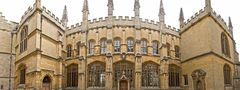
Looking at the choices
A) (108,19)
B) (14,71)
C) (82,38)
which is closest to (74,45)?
(82,38)

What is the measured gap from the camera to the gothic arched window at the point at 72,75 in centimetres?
3712

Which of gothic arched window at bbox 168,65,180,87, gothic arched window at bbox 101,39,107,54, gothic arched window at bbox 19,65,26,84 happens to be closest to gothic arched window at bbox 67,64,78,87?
gothic arched window at bbox 101,39,107,54

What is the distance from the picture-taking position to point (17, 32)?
33.4m

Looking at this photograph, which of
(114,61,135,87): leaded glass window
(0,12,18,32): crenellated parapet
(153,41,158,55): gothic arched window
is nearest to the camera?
(0,12,18,32): crenellated parapet

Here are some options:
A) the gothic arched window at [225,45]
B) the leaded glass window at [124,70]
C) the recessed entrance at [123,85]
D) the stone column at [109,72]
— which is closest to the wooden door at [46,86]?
the stone column at [109,72]

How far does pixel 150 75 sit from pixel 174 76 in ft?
11.3

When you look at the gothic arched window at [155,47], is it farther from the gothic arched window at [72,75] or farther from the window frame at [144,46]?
the gothic arched window at [72,75]

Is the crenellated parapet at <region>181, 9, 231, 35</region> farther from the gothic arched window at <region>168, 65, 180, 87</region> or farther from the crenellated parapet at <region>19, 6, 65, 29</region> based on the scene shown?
the crenellated parapet at <region>19, 6, 65, 29</region>

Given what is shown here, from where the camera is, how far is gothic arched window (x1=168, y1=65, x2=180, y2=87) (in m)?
37.1

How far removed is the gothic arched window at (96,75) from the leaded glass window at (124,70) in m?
1.59

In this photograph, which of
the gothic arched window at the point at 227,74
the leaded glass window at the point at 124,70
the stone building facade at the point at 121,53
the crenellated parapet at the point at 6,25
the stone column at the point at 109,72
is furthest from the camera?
the leaded glass window at the point at 124,70

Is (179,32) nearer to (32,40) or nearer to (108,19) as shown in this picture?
(108,19)

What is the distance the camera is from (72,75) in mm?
37344

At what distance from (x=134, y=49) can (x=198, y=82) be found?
871 centimetres
